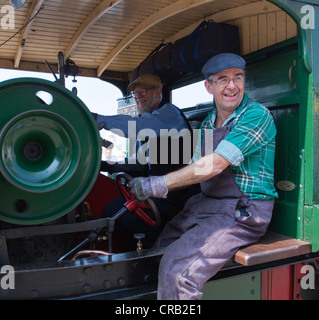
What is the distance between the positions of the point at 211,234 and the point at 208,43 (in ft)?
4.76

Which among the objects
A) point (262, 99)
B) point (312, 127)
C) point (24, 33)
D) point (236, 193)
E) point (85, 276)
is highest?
point (24, 33)

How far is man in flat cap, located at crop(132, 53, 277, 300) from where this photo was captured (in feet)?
6.33

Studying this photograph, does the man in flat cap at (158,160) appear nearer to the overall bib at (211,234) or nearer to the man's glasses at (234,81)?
the overall bib at (211,234)

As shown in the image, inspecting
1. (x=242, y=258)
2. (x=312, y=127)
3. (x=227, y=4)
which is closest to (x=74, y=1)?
(x=227, y=4)

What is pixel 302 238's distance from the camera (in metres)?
2.18

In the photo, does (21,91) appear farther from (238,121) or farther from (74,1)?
(74,1)

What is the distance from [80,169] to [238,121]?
0.93 m

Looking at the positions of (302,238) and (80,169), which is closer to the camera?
(80,169)

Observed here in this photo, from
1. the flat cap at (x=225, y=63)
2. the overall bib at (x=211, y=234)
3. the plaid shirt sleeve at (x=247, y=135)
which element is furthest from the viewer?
the flat cap at (x=225, y=63)

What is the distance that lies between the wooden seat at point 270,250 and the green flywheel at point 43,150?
0.89 meters

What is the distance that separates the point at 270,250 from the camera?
2.02 meters

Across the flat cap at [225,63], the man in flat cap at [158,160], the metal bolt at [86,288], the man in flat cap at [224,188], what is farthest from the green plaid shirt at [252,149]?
the metal bolt at [86,288]

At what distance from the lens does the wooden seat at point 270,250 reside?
1940 millimetres

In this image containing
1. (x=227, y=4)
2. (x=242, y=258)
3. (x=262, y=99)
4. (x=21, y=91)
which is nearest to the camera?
(x=21, y=91)
